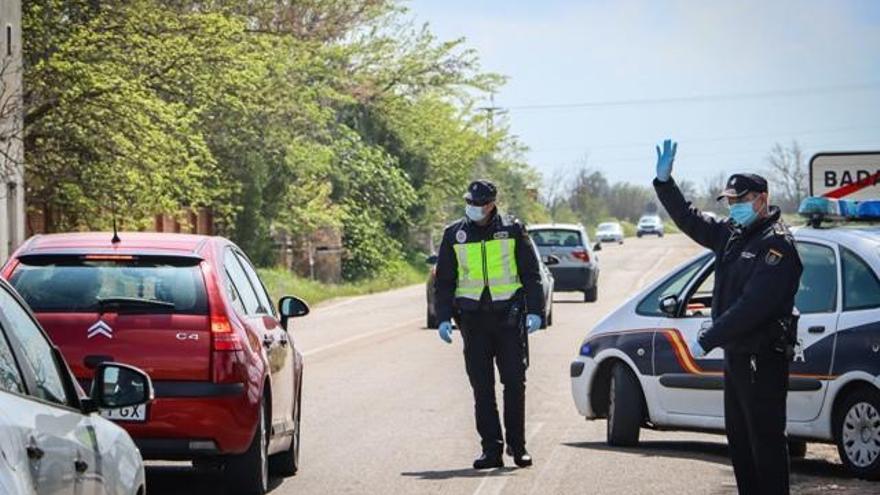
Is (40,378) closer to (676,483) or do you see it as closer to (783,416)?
(783,416)

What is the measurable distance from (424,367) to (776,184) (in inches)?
4570

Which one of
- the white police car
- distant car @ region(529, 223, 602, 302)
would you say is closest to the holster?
the white police car

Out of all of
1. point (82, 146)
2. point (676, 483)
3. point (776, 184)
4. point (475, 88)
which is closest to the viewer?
point (676, 483)

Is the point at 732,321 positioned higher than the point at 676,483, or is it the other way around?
the point at 732,321

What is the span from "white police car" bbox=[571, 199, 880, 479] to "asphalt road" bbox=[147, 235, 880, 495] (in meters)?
0.27

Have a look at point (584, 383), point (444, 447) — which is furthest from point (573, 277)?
point (444, 447)

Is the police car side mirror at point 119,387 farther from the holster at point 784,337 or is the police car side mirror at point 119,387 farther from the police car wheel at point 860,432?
the police car wheel at point 860,432

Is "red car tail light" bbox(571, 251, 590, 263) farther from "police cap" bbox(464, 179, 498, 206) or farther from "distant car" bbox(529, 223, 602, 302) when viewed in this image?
"police cap" bbox(464, 179, 498, 206)

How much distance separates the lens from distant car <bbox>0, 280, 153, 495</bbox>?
4.66m

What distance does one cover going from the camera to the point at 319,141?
169 feet

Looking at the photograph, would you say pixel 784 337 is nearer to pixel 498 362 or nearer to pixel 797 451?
pixel 498 362

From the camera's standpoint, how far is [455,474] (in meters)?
11.7

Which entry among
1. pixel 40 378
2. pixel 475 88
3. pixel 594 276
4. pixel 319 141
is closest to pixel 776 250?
pixel 40 378

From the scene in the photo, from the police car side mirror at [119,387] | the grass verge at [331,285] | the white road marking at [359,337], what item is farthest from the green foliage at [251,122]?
the police car side mirror at [119,387]
